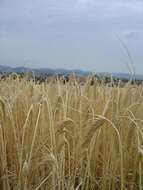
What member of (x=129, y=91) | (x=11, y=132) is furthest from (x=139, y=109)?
(x=11, y=132)

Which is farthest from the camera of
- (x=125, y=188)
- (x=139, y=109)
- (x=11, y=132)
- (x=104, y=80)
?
(x=104, y=80)

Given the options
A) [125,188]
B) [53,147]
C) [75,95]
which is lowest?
[125,188]

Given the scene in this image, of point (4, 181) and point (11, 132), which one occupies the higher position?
point (11, 132)

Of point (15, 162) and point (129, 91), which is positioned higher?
point (129, 91)

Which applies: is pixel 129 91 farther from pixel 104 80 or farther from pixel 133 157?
pixel 104 80

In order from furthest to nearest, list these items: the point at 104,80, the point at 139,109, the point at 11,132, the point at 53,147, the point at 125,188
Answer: the point at 104,80
the point at 139,109
the point at 11,132
the point at 125,188
the point at 53,147

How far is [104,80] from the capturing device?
2.81m

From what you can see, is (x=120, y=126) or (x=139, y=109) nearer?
(x=120, y=126)

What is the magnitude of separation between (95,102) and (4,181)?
0.71 m

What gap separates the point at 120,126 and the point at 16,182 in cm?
48

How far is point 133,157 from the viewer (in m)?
1.80

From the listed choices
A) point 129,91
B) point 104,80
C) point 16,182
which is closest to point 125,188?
point 16,182

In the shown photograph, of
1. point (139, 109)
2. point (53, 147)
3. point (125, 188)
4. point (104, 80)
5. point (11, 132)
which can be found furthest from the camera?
point (104, 80)

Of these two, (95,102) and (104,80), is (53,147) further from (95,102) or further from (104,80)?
(104,80)
